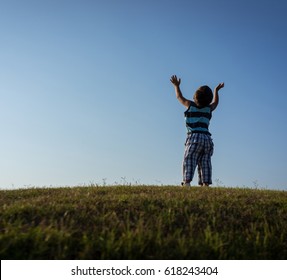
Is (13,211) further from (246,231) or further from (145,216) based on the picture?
(246,231)

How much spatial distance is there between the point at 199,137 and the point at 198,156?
1.95ft

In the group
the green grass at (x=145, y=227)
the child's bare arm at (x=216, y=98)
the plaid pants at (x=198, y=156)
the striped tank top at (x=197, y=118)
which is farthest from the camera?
the child's bare arm at (x=216, y=98)

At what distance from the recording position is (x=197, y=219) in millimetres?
6840

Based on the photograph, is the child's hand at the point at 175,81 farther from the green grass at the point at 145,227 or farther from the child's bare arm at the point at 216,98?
the green grass at the point at 145,227

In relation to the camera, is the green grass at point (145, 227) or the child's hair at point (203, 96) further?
the child's hair at point (203, 96)

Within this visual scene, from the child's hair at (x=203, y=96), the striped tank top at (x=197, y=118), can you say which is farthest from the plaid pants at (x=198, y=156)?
the child's hair at (x=203, y=96)

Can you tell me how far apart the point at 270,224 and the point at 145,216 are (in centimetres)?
214

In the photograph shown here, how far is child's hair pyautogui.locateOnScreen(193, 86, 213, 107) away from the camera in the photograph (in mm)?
12422

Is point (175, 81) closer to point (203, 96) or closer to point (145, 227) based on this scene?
point (203, 96)

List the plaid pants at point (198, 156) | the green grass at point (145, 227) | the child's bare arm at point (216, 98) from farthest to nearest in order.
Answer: the child's bare arm at point (216, 98)
the plaid pants at point (198, 156)
the green grass at point (145, 227)

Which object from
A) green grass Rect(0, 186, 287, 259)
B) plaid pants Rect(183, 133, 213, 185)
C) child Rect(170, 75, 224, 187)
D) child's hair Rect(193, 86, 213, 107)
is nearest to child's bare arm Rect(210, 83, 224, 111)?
child Rect(170, 75, 224, 187)

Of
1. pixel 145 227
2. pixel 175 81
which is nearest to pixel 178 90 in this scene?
pixel 175 81

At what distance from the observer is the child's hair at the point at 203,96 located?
12422mm

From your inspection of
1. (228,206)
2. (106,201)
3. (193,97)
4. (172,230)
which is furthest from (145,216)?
(193,97)
